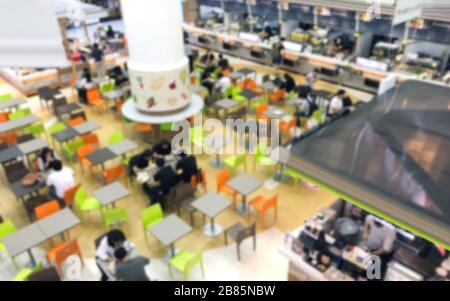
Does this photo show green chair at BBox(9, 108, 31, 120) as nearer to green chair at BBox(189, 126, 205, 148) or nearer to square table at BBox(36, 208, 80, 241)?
green chair at BBox(189, 126, 205, 148)

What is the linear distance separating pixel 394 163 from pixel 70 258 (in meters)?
4.85

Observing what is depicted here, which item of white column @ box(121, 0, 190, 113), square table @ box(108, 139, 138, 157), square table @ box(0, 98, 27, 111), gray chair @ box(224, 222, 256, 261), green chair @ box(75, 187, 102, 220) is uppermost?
white column @ box(121, 0, 190, 113)

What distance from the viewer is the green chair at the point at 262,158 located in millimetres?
8305

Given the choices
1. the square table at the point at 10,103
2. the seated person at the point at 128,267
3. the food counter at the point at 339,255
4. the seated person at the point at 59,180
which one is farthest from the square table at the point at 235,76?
the seated person at the point at 128,267

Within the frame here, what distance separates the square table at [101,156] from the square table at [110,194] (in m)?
1.09

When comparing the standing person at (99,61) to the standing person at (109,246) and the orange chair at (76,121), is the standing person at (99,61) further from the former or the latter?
the standing person at (109,246)

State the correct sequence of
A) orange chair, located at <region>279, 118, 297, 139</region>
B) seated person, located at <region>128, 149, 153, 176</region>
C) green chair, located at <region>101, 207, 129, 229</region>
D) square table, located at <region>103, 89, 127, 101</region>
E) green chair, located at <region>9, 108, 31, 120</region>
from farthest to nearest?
square table, located at <region>103, 89, 127, 101</region>, green chair, located at <region>9, 108, 31, 120</region>, orange chair, located at <region>279, 118, 297, 139</region>, seated person, located at <region>128, 149, 153, 176</region>, green chair, located at <region>101, 207, 129, 229</region>

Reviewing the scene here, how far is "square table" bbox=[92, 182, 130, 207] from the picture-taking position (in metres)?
6.65

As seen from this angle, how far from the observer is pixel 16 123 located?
932 cm

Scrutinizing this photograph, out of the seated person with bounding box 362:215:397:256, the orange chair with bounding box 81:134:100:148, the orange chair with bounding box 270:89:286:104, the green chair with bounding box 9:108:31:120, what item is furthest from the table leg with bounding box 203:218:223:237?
the green chair with bounding box 9:108:31:120

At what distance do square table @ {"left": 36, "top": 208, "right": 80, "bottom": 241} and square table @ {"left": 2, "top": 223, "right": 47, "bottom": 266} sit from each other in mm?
75
